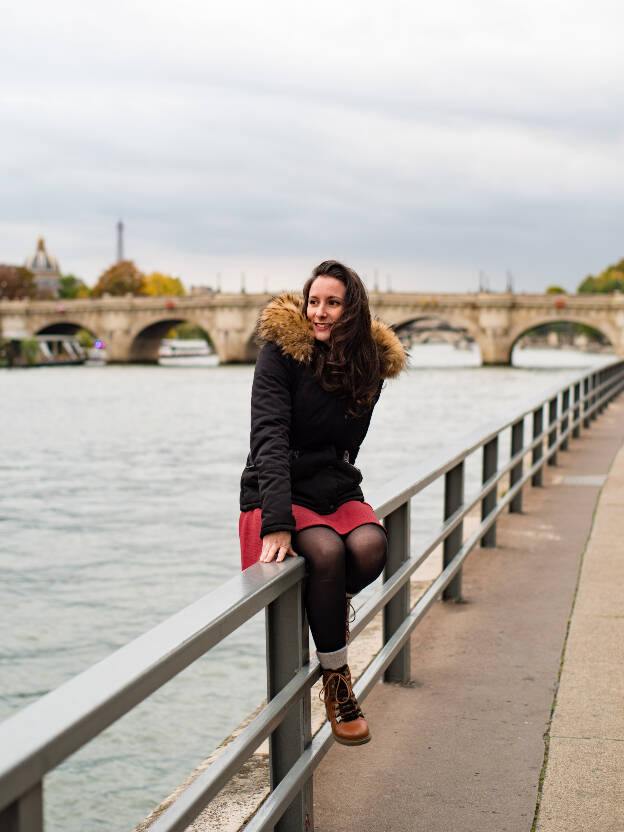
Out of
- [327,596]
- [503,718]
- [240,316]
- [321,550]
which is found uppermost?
[240,316]

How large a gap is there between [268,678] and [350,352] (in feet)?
2.96

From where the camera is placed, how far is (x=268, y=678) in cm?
246

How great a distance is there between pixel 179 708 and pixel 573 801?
5.25m

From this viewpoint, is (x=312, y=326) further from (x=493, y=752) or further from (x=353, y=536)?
(x=493, y=752)

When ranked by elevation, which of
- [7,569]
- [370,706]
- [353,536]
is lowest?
[7,569]

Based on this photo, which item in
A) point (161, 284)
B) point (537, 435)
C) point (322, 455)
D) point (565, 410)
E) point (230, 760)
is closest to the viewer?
point (230, 760)

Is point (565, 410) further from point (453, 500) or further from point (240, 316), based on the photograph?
point (240, 316)

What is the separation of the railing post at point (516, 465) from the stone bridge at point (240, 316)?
54485 mm

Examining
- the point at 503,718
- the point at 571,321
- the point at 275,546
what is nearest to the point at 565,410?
the point at 503,718

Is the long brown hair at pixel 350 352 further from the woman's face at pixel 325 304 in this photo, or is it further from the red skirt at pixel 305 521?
the red skirt at pixel 305 521

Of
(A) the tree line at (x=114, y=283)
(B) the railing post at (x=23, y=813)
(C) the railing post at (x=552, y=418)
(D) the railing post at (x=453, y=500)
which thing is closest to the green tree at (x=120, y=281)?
(A) the tree line at (x=114, y=283)

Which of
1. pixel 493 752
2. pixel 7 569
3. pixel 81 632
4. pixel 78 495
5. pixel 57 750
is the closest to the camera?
pixel 57 750

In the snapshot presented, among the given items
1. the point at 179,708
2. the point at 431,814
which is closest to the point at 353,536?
the point at 431,814

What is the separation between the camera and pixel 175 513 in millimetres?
16828
